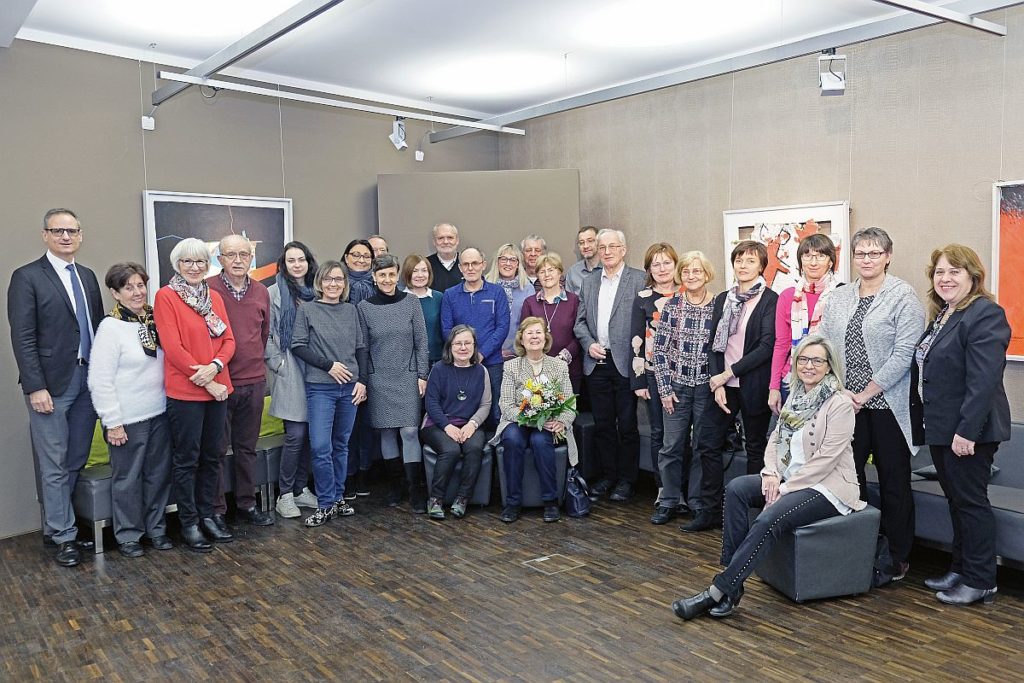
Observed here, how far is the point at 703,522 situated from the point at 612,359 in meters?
1.19

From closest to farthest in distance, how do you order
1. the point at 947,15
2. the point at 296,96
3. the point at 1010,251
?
the point at 947,15 → the point at 1010,251 → the point at 296,96

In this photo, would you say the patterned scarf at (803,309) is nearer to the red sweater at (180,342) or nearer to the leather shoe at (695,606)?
the leather shoe at (695,606)

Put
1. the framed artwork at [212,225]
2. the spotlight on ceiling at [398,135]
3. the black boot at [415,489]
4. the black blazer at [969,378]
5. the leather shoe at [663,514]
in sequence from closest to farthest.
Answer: the black blazer at [969,378] < the leather shoe at [663,514] < the black boot at [415,489] < the framed artwork at [212,225] < the spotlight on ceiling at [398,135]

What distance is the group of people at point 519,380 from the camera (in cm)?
366

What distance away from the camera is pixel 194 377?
438 centimetres

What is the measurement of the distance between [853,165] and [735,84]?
3.78ft

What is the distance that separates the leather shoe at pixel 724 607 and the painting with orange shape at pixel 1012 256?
240cm

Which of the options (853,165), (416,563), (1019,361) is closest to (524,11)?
(853,165)

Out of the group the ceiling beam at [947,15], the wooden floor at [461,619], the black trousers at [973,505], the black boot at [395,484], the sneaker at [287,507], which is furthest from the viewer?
the black boot at [395,484]

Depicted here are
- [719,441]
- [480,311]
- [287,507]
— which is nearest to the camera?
[719,441]

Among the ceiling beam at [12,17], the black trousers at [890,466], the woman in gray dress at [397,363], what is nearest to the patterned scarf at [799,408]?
the black trousers at [890,466]

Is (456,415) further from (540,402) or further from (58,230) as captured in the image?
(58,230)

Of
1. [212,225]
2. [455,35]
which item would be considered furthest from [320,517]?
[455,35]

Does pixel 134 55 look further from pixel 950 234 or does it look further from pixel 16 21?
pixel 950 234
